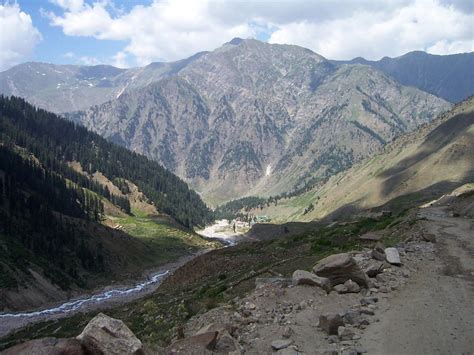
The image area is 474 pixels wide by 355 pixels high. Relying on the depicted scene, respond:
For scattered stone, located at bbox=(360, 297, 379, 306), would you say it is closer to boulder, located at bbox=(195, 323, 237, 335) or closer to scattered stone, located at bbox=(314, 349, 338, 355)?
scattered stone, located at bbox=(314, 349, 338, 355)

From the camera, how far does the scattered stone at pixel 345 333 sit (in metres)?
16.4

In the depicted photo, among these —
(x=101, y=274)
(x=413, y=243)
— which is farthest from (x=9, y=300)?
(x=413, y=243)

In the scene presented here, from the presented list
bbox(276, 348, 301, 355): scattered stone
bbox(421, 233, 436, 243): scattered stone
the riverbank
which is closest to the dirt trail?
bbox(276, 348, 301, 355): scattered stone

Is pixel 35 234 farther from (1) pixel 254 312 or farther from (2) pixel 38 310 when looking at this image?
(1) pixel 254 312

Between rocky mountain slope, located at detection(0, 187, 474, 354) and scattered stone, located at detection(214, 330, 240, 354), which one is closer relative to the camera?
rocky mountain slope, located at detection(0, 187, 474, 354)

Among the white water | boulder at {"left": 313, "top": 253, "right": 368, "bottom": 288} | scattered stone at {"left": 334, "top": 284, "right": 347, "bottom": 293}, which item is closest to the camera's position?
scattered stone at {"left": 334, "top": 284, "right": 347, "bottom": 293}

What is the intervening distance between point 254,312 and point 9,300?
7736cm

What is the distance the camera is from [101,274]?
413 feet

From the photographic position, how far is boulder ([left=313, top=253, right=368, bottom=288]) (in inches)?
868

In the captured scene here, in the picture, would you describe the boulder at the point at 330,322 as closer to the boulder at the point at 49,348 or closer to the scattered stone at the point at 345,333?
the scattered stone at the point at 345,333

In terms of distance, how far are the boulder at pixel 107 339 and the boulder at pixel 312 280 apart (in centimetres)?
1039

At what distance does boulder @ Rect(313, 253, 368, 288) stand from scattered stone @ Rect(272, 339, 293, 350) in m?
6.77

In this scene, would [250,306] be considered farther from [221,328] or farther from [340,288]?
[340,288]

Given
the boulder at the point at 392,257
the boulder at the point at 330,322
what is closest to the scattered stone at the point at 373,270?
the boulder at the point at 392,257
